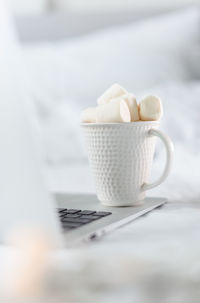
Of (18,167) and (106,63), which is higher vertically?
(106,63)

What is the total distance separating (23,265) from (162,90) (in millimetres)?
942

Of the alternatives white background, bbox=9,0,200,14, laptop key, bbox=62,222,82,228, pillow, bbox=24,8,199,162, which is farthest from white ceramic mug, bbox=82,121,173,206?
white background, bbox=9,0,200,14

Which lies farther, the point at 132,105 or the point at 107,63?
the point at 107,63

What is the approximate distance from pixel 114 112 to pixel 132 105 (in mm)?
31

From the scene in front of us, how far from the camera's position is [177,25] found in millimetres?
1695

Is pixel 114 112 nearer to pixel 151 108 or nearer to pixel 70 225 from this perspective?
pixel 151 108

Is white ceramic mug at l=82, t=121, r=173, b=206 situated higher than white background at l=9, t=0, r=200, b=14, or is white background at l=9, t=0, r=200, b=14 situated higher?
white background at l=9, t=0, r=200, b=14

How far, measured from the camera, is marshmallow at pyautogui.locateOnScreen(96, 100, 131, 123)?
1.95 feet

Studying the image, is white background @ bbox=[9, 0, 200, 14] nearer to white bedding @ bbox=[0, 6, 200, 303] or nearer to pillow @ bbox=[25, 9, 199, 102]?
white bedding @ bbox=[0, 6, 200, 303]

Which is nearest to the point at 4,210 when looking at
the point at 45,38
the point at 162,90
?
the point at 162,90

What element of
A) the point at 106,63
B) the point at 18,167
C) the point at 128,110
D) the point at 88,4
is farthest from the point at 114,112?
the point at 88,4

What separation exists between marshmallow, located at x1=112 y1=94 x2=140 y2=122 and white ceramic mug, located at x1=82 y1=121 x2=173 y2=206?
2cm

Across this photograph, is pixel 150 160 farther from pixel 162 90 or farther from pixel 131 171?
pixel 162 90

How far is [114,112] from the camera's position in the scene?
0.60 meters
